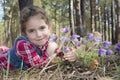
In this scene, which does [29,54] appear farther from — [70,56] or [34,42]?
[70,56]

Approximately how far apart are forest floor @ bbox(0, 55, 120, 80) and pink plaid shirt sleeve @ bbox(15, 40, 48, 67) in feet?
0.48

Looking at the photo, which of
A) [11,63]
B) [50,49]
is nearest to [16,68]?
[11,63]

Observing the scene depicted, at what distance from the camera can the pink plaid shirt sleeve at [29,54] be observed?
249cm

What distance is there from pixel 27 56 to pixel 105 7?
28.3 meters

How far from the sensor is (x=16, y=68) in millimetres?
2594

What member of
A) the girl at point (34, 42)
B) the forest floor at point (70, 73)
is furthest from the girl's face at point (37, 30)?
the forest floor at point (70, 73)

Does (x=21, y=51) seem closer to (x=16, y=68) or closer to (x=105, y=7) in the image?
(x=16, y=68)

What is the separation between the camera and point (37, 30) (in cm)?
244

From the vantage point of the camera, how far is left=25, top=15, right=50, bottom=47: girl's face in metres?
2.45

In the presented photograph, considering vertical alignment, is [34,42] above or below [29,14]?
below

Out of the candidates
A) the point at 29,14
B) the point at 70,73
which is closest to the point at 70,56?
the point at 70,73

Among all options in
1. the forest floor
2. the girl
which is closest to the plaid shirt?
the girl

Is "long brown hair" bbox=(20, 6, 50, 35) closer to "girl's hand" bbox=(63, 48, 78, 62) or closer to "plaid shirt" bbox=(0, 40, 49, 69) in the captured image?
"plaid shirt" bbox=(0, 40, 49, 69)

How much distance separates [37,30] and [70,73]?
0.52 m
